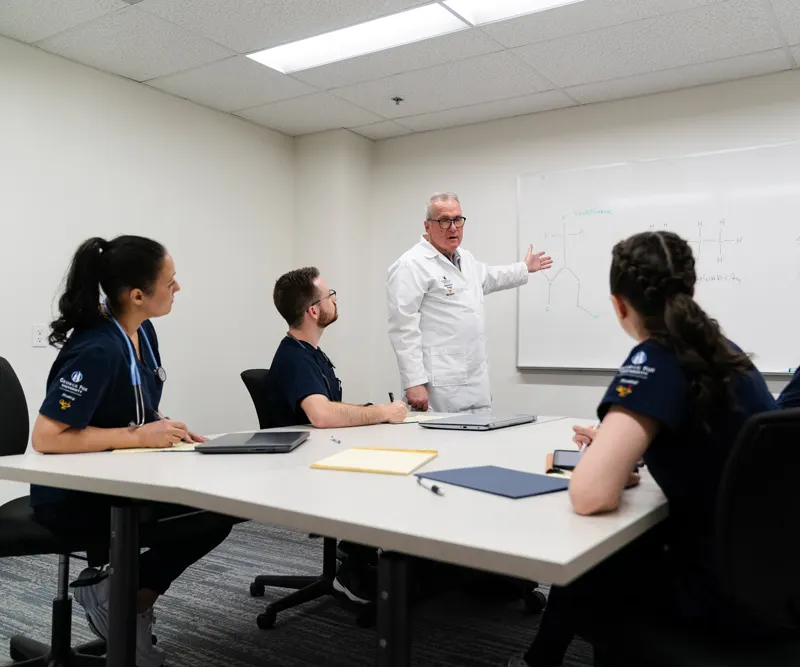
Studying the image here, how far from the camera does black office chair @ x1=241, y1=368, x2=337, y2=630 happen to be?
2.29m

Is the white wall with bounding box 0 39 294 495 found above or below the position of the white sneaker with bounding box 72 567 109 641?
above

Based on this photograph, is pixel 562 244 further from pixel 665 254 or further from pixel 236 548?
pixel 665 254

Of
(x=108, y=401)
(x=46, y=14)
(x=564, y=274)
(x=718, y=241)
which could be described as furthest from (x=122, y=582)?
(x=718, y=241)

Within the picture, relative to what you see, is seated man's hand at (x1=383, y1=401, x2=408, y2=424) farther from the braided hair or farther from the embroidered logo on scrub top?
the braided hair

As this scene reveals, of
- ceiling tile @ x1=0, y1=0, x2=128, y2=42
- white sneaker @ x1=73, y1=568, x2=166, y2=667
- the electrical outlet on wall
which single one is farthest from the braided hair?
the electrical outlet on wall

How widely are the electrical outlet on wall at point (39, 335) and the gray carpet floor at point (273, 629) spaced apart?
969 mm

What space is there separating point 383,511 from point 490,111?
335 cm

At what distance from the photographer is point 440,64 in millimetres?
3281

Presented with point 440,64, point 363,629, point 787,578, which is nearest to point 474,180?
point 440,64

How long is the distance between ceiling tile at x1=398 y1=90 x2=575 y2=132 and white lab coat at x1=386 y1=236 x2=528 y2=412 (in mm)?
1128

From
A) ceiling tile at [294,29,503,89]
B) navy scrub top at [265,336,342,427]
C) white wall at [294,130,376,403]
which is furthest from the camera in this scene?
white wall at [294,130,376,403]

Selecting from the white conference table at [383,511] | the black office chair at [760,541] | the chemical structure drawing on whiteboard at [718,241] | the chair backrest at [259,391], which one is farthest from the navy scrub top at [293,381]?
the chemical structure drawing on whiteboard at [718,241]

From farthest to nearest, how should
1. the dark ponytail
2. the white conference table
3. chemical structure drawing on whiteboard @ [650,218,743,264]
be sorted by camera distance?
1. chemical structure drawing on whiteboard @ [650,218,743,264]
2. the dark ponytail
3. the white conference table

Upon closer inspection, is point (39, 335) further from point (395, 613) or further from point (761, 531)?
point (761, 531)
